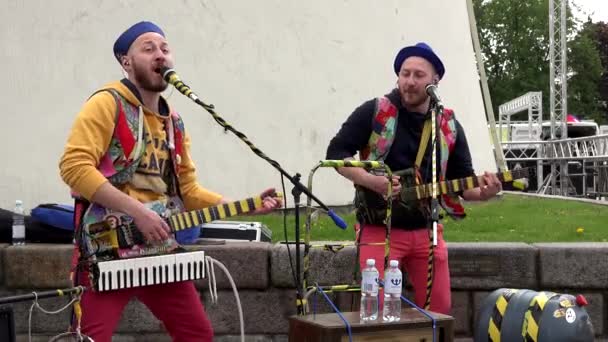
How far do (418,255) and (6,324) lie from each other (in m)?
2.10

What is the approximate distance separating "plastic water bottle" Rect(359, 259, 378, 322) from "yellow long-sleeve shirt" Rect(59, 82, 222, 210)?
80cm

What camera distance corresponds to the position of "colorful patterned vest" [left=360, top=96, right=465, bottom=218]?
4301mm

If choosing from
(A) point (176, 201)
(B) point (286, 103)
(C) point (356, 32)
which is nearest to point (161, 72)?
(A) point (176, 201)

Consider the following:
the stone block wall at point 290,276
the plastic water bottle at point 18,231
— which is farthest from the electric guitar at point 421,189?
the plastic water bottle at point 18,231

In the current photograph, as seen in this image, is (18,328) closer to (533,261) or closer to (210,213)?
(210,213)

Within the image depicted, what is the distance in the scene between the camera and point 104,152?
11.3ft

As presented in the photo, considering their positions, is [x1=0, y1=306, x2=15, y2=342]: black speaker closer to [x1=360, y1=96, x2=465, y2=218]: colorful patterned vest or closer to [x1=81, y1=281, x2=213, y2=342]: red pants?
[x1=81, y1=281, x2=213, y2=342]: red pants

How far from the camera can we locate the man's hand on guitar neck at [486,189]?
4.41 m

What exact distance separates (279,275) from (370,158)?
1.52 meters

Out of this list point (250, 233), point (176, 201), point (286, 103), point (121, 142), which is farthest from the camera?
point (286, 103)


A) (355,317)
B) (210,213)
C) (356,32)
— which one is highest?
(356,32)

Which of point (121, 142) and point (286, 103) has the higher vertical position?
point (286, 103)

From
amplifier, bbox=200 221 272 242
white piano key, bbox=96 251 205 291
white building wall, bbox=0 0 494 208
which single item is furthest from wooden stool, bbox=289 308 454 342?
white building wall, bbox=0 0 494 208

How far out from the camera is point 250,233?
630cm
